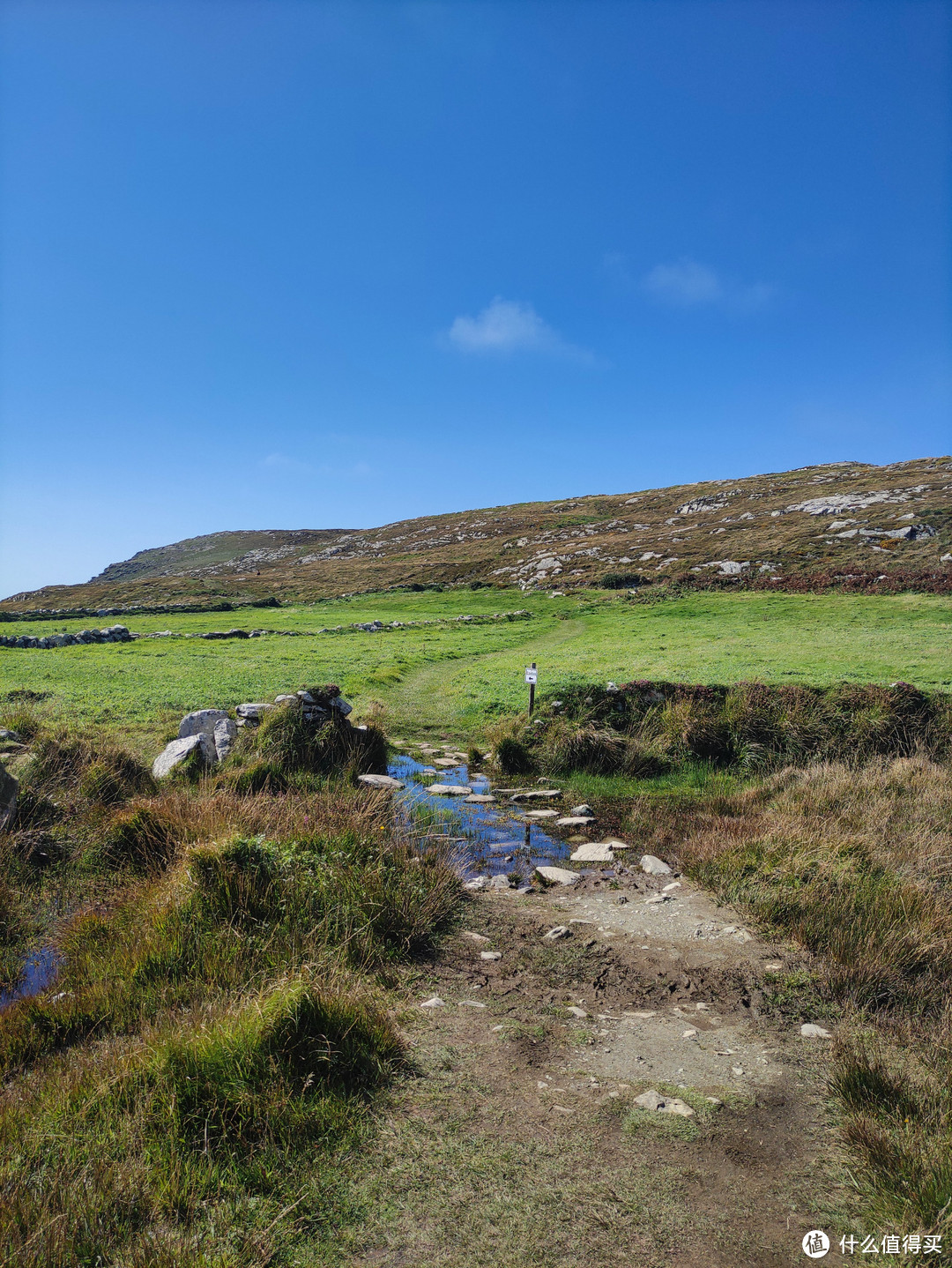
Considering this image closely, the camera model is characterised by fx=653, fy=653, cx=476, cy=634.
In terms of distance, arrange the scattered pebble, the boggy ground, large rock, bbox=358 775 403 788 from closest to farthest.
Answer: the boggy ground, the scattered pebble, large rock, bbox=358 775 403 788

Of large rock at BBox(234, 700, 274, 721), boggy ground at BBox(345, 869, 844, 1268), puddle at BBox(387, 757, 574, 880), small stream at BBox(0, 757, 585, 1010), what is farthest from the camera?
large rock at BBox(234, 700, 274, 721)

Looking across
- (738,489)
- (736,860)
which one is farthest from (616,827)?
(738,489)

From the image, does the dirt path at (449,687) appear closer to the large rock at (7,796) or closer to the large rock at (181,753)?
the large rock at (181,753)

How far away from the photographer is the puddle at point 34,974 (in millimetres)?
6045

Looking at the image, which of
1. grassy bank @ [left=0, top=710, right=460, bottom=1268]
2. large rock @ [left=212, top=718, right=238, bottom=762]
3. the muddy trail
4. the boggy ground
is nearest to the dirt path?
large rock @ [left=212, top=718, right=238, bottom=762]

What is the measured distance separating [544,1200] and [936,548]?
189 ft

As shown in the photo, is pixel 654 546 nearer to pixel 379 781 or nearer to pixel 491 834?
pixel 379 781

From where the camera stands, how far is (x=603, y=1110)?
4590 millimetres

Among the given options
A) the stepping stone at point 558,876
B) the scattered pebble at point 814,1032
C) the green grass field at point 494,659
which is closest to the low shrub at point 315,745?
the green grass field at point 494,659

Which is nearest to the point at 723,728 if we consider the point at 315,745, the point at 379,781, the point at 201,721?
the point at 379,781

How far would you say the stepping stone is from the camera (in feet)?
30.1

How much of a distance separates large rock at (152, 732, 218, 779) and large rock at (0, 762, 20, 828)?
275 centimetres

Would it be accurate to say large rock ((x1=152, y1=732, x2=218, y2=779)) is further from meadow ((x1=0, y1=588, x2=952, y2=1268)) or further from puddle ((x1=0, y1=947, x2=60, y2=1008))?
puddle ((x1=0, y1=947, x2=60, y2=1008))

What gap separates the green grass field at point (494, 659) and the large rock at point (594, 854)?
7.54 m
